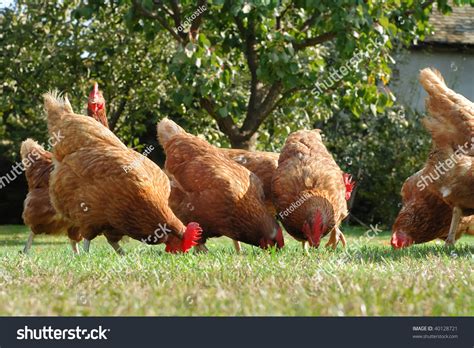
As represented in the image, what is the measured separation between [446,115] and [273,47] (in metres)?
3.84

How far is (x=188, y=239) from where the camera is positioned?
19.7 ft

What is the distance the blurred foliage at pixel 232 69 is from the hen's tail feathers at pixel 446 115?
111 inches

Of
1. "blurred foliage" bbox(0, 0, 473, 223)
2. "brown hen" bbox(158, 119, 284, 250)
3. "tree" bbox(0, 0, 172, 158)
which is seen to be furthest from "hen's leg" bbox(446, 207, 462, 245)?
"tree" bbox(0, 0, 172, 158)

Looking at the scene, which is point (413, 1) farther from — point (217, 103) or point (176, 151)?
point (176, 151)

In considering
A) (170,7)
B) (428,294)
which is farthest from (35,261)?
(170,7)

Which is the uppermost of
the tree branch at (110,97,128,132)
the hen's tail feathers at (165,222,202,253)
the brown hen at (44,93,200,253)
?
the brown hen at (44,93,200,253)

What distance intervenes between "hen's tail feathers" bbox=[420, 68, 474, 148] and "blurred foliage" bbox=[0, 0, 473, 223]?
9.22 feet

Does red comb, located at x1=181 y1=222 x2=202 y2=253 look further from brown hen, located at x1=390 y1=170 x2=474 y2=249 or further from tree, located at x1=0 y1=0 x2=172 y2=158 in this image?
tree, located at x1=0 y1=0 x2=172 y2=158

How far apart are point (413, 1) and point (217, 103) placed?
3.52 metres

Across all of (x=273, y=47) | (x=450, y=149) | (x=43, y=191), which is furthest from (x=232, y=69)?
(x=450, y=149)

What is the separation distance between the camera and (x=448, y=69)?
18.9 m

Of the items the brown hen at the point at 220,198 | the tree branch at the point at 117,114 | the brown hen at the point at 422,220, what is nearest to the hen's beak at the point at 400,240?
the brown hen at the point at 422,220

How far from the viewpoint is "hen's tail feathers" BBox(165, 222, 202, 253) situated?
596 centimetres

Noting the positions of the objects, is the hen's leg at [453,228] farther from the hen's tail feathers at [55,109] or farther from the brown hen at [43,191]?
the hen's tail feathers at [55,109]
